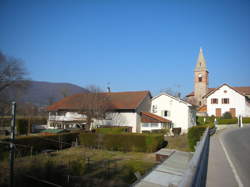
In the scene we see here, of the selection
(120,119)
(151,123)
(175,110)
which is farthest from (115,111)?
(175,110)

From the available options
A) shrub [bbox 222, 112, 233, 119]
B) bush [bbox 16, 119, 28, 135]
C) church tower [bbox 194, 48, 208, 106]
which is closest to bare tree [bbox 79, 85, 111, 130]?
bush [bbox 16, 119, 28, 135]

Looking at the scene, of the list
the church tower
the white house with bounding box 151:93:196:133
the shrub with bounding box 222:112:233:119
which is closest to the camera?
the white house with bounding box 151:93:196:133

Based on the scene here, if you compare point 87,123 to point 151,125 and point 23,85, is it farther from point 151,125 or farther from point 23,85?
point 23,85

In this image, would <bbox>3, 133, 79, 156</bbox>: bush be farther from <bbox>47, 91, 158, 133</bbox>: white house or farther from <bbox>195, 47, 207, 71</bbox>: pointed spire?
<bbox>195, 47, 207, 71</bbox>: pointed spire

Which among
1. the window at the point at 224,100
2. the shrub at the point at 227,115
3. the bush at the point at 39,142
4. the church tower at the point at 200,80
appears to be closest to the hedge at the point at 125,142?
the bush at the point at 39,142

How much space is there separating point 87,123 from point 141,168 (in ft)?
64.1

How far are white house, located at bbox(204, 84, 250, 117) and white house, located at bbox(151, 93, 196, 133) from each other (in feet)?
38.4

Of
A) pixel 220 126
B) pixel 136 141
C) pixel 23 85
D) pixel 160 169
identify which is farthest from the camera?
pixel 23 85

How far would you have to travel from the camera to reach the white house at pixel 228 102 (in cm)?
4497

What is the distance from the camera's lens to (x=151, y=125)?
111 ft

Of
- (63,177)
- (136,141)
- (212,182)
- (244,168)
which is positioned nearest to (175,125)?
(136,141)

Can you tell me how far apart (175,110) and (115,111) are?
1039 centimetres

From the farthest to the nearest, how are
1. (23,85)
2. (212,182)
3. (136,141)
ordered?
1. (23,85)
2. (136,141)
3. (212,182)

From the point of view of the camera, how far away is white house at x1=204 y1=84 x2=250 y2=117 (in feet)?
148
